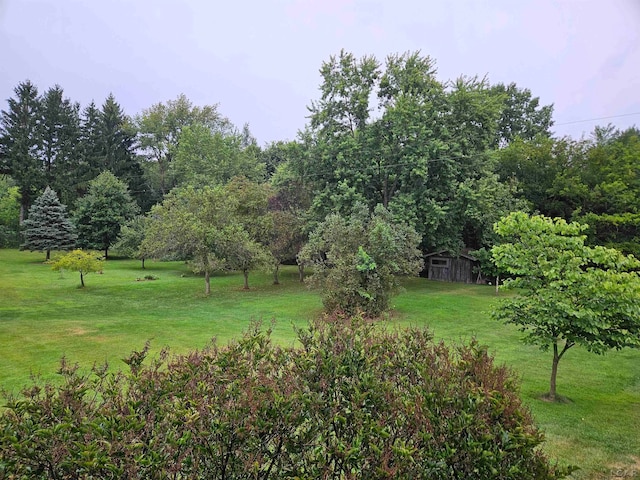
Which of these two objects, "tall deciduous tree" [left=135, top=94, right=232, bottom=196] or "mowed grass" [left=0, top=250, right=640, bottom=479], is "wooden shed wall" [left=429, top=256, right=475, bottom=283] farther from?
"tall deciduous tree" [left=135, top=94, right=232, bottom=196]

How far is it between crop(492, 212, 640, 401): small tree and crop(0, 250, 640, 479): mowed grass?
110cm

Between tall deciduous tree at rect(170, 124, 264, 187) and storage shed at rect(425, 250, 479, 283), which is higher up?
tall deciduous tree at rect(170, 124, 264, 187)

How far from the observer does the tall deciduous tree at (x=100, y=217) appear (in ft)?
104

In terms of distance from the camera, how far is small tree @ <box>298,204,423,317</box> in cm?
1399

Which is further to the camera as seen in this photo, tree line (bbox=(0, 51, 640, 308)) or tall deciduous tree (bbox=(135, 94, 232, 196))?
tall deciduous tree (bbox=(135, 94, 232, 196))

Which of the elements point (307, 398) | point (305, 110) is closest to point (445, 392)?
point (307, 398)

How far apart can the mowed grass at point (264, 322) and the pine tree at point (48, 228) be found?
Answer: 4910 millimetres

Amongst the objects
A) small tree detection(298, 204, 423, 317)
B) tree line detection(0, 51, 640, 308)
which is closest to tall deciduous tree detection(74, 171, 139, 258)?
tree line detection(0, 51, 640, 308)

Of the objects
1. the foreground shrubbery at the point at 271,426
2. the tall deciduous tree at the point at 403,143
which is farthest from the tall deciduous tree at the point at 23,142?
the foreground shrubbery at the point at 271,426

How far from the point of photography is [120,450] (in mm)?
2111

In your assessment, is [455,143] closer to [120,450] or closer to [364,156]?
[364,156]

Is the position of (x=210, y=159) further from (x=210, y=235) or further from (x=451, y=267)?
(x=451, y=267)

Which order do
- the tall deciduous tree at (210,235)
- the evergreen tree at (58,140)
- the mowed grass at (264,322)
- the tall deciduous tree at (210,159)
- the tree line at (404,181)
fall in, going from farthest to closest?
the evergreen tree at (58,140) → the tall deciduous tree at (210,159) → the tree line at (404,181) → the tall deciduous tree at (210,235) → the mowed grass at (264,322)

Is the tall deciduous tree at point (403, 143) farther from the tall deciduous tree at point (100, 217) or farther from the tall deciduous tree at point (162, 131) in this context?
the tall deciduous tree at point (162, 131)
